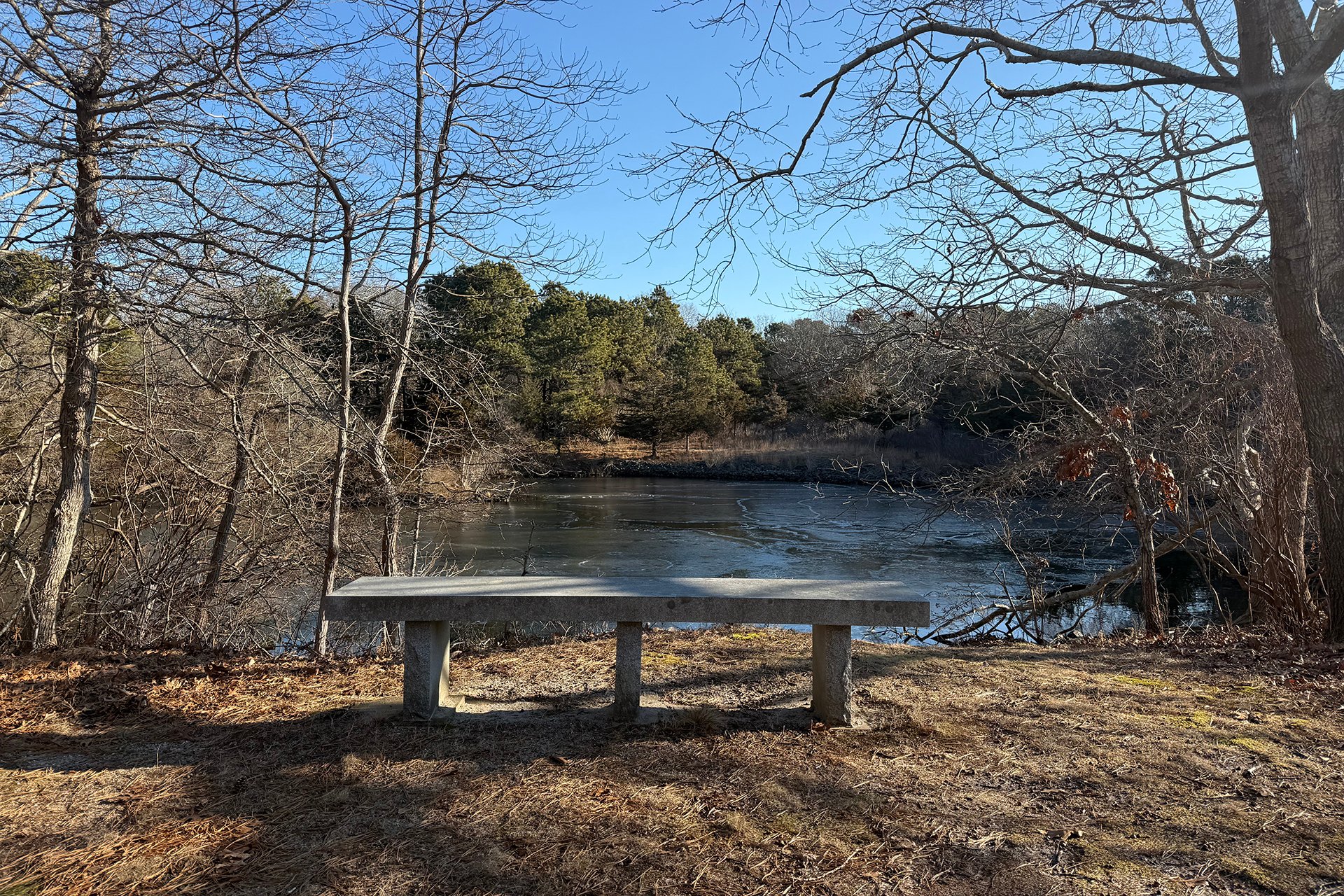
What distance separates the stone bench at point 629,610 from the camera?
10.1 feet

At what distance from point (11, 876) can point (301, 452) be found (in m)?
6.47

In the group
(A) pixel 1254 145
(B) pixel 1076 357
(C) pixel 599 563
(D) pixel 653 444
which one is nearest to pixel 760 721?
(A) pixel 1254 145

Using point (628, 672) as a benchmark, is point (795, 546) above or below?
below

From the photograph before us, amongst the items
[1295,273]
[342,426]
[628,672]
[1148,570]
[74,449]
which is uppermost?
[1295,273]

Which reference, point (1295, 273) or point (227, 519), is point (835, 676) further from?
point (227, 519)

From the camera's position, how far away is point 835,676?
3.29 metres

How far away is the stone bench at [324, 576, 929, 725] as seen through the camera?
3.07m

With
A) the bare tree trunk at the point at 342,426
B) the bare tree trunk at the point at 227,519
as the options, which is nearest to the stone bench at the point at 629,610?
the bare tree trunk at the point at 342,426

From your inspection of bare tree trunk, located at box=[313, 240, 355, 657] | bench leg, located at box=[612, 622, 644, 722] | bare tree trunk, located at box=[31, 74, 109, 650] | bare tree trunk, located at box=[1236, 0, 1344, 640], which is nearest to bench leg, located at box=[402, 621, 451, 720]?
bench leg, located at box=[612, 622, 644, 722]

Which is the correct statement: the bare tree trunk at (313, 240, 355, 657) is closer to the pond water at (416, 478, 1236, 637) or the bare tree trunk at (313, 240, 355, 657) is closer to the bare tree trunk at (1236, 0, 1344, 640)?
the pond water at (416, 478, 1236, 637)

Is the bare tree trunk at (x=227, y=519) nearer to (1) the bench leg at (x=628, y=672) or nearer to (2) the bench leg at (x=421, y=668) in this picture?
(2) the bench leg at (x=421, y=668)

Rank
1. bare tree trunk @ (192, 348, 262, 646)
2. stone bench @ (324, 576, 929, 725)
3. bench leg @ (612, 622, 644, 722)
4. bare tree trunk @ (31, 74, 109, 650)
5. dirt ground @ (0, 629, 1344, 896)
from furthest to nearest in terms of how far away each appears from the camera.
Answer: bare tree trunk @ (192, 348, 262, 646) < bare tree trunk @ (31, 74, 109, 650) < bench leg @ (612, 622, 644, 722) < stone bench @ (324, 576, 929, 725) < dirt ground @ (0, 629, 1344, 896)

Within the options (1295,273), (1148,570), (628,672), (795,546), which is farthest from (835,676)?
(795,546)

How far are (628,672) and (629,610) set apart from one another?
0.39 metres
